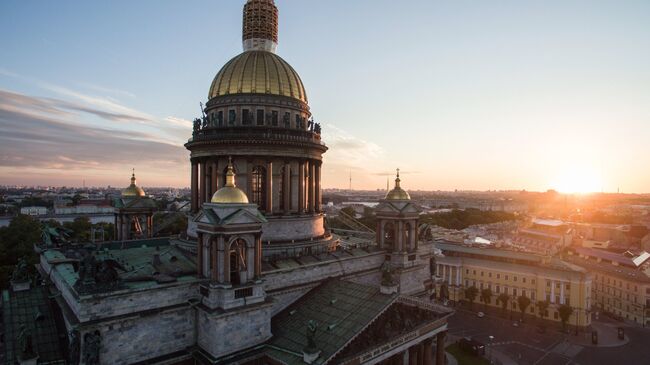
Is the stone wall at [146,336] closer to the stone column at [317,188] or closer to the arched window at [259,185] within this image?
the arched window at [259,185]

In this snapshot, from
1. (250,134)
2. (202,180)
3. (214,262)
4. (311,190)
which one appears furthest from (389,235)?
(214,262)

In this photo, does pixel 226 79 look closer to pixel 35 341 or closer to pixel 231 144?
pixel 231 144

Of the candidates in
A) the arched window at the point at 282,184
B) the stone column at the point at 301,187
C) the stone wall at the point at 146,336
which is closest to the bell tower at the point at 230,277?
the stone wall at the point at 146,336

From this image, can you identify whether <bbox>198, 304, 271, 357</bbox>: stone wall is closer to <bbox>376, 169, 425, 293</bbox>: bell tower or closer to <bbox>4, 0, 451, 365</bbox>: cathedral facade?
<bbox>4, 0, 451, 365</bbox>: cathedral facade

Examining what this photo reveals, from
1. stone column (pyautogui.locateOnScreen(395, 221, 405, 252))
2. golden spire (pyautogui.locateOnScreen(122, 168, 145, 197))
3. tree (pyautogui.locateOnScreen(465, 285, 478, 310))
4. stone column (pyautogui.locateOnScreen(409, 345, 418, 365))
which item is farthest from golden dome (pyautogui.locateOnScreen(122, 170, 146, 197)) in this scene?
tree (pyautogui.locateOnScreen(465, 285, 478, 310))

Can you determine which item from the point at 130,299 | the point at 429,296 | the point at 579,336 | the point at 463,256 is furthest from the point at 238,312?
the point at 463,256

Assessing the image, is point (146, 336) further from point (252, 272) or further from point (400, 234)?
point (400, 234)
